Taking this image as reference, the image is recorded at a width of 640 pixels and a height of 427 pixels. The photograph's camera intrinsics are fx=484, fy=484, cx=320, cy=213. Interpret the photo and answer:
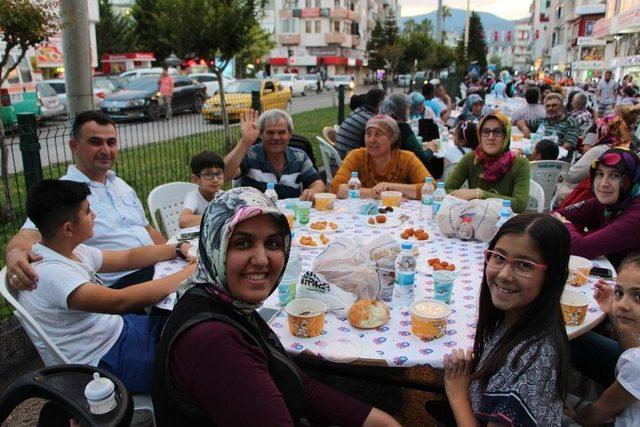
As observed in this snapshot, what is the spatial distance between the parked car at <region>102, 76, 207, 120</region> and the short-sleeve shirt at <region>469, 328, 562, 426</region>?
13415 millimetres

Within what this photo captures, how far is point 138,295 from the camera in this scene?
2.45 m

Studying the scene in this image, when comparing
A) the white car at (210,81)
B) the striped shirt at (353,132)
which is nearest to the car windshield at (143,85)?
the white car at (210,81)

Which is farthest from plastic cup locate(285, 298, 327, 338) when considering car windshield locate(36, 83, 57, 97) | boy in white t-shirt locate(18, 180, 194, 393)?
car windshield locate(36, 83, 57, 97)

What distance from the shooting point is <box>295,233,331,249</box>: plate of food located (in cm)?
336

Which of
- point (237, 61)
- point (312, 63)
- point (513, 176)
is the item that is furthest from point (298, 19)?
point (513, 176)

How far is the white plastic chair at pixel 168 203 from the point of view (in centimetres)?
432

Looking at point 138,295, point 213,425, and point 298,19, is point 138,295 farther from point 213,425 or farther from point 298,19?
point 298,19

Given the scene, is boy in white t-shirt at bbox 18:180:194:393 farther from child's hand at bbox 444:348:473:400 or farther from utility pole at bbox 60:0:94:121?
A: utility pole at bbox 60:0:94:121

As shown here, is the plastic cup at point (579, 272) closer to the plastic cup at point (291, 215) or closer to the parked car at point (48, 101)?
the plastic cup at point (291, 215)

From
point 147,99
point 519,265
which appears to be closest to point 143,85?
point 147,99

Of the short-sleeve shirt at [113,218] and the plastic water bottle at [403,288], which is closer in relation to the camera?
the plastic water bottle at [403,288]

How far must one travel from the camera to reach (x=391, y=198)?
432 cm

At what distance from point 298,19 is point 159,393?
6933cm

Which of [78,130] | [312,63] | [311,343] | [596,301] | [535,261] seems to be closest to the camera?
[535,261]
